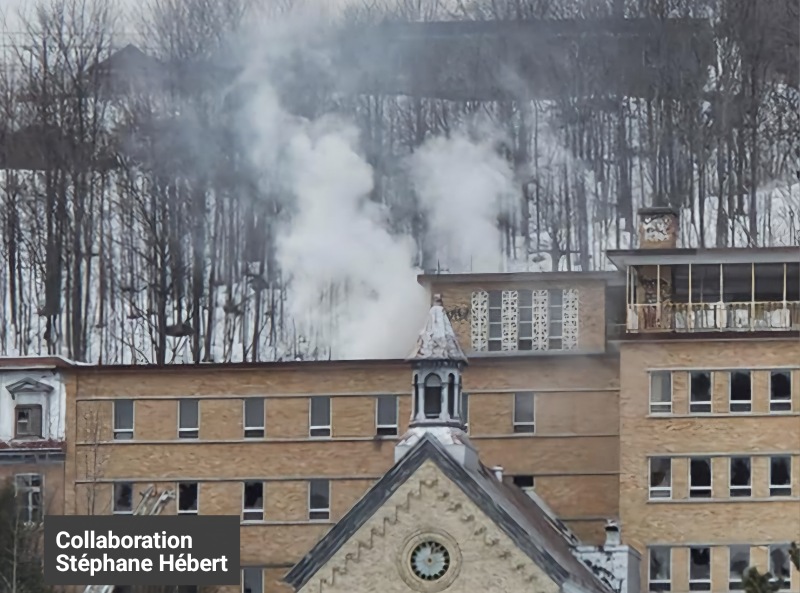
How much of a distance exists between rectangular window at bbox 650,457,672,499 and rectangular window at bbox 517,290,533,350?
26.6 feet

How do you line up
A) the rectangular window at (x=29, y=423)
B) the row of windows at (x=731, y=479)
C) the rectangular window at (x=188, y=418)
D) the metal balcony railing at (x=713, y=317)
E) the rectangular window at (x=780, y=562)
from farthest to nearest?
the rectangular window at (x=29, y=423) < the rectangular window at (x=188, y=418) < the metal balcony railing at (x=713, y=317) < the row of windows at (x=731, y=479) < the rectangular window at (x=780, y=562)

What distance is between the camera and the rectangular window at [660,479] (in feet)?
343

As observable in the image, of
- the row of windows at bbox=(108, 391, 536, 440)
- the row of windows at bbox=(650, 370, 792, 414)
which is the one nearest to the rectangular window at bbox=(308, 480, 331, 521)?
the row of windows at bbox=(108, 391, 536, 440)

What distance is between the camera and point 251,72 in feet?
448

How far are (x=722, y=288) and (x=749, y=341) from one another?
2.88 meters

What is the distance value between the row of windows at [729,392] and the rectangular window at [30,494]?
22.6 metres

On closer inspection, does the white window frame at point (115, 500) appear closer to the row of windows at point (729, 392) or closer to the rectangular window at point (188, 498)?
the rectangular window at point (188, 498)

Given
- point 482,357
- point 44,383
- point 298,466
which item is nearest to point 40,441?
point 44,383

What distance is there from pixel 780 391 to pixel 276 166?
107ft

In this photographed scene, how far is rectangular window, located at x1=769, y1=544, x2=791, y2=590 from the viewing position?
338 ft

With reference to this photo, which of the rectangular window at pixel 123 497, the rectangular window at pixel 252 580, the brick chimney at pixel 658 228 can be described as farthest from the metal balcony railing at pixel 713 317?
the rectangular window at pixel 123 497

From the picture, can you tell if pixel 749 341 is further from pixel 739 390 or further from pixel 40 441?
pixel 40 441

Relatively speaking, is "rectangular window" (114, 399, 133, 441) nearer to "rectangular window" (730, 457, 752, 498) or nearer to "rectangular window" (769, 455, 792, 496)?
"rectangular window" (730, 457, 752, 498)

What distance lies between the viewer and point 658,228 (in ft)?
358
